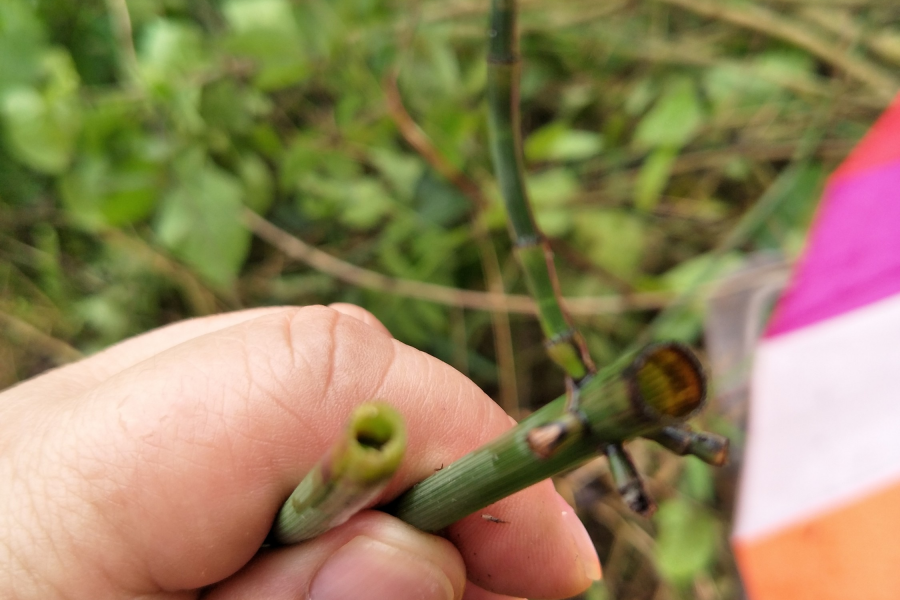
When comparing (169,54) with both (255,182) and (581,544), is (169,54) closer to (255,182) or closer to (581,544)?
(255,182)

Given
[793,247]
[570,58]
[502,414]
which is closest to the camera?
[502,414]

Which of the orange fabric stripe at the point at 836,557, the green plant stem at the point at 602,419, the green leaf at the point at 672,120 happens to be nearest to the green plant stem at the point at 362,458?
the green plant stem at the point at 602,419

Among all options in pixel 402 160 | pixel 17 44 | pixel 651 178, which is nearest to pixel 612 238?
pixel 651 178

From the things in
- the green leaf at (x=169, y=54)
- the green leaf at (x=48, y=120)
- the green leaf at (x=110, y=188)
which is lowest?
the green leaf at (x=110, y=188)

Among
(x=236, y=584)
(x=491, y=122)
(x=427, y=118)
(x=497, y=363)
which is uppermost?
(x=491, y=122)

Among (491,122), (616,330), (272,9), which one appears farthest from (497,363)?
(491,122)

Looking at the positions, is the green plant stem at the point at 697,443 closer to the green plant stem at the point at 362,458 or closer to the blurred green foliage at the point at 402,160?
the green plant stem at the point at 362,458

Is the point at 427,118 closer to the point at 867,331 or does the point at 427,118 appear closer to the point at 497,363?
the point at 497,363
